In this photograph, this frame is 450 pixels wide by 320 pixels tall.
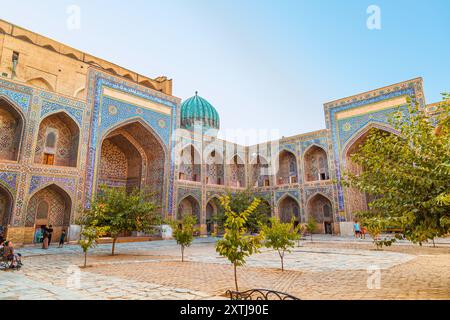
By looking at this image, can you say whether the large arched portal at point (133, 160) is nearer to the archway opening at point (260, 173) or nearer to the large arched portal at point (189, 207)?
the large arched portal at point (189, 207)

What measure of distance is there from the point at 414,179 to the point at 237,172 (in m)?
21.1

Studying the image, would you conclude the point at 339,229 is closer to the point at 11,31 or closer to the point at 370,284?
the point at 370,284

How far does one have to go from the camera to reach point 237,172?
24.6m

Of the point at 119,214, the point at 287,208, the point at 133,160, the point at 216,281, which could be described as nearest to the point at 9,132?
the point at 133,160

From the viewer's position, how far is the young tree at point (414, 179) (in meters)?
3.59

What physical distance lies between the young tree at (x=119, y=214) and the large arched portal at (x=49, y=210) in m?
4.85

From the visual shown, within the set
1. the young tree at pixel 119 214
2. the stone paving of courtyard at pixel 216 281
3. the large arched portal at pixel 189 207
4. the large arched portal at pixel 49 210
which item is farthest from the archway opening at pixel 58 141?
the stone paving of courtyard at pixel 216 281

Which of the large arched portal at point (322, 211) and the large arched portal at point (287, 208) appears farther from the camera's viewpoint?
the large arched portal at point (287, 208)

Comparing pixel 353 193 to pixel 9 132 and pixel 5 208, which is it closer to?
pixel 5 208

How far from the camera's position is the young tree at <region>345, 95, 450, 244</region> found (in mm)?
3594

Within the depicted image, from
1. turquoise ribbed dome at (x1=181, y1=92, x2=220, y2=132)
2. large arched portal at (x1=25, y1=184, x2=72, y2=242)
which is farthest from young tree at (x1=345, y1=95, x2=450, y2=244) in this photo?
turquoise ribbed dome at (x1=181, y1=92, x2=220, y2=132)
